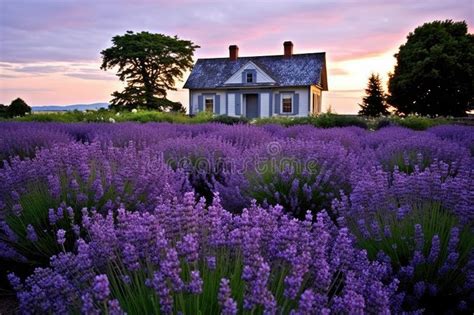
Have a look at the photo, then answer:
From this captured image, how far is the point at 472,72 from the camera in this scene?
31.8 m

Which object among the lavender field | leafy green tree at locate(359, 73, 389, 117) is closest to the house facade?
leafy green tree at locate(359, 73, 389, 117)

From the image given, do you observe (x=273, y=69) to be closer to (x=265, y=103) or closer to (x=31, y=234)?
(x=265, y=103)

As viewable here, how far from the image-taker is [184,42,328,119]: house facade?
30.2 metres

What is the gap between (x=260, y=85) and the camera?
30672mm

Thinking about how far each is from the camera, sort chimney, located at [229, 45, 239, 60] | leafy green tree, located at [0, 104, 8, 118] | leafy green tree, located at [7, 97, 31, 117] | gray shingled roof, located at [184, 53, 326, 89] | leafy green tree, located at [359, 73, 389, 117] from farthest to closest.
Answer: leafy green tree, located at [359, 73, 389, 117]
chimney, located at [229, 45, 239, 60]
gray shingled roof, located at [184, 53, 326, 89]
leafy green tree, located at [7, 97, 31, 117]
leafy green tree, located at [0, 104, 8, 118]

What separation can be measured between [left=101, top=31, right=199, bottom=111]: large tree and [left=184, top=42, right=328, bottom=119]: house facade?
765 centimetres

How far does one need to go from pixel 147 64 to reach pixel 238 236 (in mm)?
40539

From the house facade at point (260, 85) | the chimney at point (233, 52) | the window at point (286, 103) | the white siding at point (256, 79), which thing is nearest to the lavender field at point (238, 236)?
the house facade at point (260, 85)

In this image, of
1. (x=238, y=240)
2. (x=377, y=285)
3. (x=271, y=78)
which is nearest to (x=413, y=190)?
(x=377, y=285)

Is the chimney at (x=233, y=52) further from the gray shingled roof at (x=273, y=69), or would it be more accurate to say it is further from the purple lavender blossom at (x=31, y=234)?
the purple lavender blossom at (x=31, y=234)

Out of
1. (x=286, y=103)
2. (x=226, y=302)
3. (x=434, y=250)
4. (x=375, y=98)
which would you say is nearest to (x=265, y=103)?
(x=286, y=103)

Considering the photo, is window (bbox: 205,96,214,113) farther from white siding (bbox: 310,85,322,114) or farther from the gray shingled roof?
white siding (bbox: 310,85,322,114)

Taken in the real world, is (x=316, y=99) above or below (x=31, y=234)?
above

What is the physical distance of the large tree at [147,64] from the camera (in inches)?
1542
